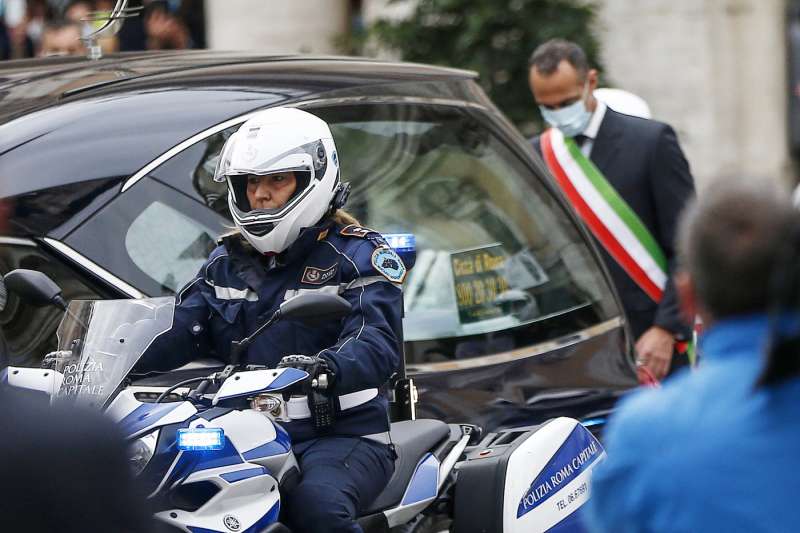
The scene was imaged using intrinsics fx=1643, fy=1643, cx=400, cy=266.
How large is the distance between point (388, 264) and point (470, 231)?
1.47 m

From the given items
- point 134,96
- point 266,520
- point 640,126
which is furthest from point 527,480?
point 640,126

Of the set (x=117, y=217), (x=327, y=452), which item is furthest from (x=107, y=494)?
(x=117, y=217)

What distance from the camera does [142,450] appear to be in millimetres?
3535

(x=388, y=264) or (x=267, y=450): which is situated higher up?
(x=388, y=264)

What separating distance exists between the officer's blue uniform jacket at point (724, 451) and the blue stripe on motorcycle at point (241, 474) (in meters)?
1.48

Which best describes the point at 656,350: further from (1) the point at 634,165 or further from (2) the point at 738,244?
(2) the point at 738,244

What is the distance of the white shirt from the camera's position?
662 centimetres

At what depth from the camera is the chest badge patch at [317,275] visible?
4.19 meters

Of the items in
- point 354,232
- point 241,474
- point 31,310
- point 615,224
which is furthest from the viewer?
point 615,224

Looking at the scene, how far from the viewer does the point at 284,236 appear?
Result: 13.8 feet

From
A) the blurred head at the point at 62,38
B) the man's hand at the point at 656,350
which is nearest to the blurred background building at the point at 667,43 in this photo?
the blurred head at the point at 62,38

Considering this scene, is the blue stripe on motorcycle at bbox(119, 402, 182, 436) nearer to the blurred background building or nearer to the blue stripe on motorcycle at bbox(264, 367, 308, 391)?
the blue stripe on motorcycle at bbox(264, 367, 308, 391)

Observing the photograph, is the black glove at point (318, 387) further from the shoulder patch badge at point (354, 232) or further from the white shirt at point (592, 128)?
the white shirt at point (592, 128)

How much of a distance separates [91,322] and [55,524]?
153 centimetres
